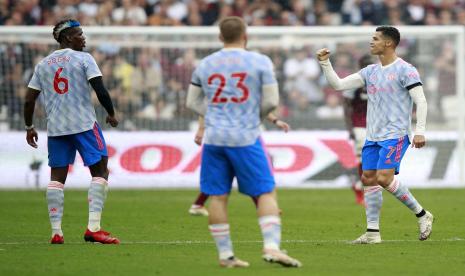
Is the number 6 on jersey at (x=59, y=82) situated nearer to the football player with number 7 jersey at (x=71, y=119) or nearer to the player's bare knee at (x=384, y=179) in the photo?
the football player with number 7 jersey at (x=71, y=119)

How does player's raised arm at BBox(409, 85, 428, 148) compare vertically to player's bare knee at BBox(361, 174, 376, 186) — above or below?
above

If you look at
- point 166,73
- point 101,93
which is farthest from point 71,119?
point 166,73

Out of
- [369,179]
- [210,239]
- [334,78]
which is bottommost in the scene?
[210,239]

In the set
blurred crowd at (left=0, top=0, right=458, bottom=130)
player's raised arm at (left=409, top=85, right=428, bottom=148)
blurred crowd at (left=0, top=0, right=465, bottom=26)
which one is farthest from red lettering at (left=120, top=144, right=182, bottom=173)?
player's raised arm at (left=409, top=85, right=428, bottom=148)

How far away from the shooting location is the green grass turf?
10.8m

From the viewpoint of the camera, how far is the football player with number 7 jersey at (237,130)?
34.3ft

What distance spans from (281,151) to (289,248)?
37.1ft

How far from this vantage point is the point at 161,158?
23.9 meters

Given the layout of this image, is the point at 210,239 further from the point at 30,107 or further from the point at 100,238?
the point at 30,107

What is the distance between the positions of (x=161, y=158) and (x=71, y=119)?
426 inches

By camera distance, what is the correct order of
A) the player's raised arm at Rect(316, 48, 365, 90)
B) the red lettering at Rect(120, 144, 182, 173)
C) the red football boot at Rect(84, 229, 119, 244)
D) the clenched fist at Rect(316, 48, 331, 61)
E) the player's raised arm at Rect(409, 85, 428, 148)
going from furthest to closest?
1. the red lettering at Rect(120, 144, 182, 173)
2. the red football boot at Rect(84, 229, 119, 244)
3. the player's raised arm at Rect(409, 85, 428, 148)
4. the player's raised arm at Rect(316, 48, 365, 90)
5. the clenched fist at Rect(316, 48, 331, 61)

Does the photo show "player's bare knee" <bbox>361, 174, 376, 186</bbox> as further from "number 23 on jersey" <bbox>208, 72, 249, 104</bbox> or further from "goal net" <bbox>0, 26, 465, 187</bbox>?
"goal net" <bbox>0, 26, 465, 187</bbox>

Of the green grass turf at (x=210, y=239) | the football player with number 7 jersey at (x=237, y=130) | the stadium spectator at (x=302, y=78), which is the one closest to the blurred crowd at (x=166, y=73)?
the stadium spectator at (x=302, y=78)

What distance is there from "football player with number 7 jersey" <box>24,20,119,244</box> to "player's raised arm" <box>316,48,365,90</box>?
89.2 inches
